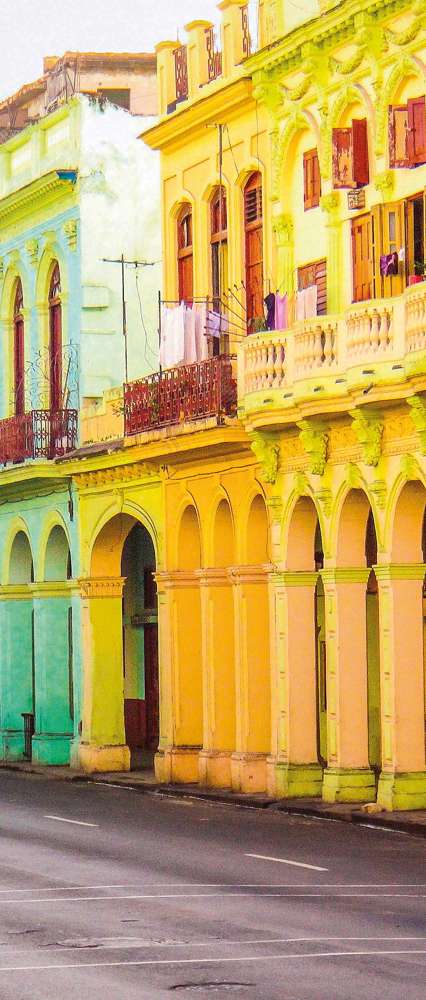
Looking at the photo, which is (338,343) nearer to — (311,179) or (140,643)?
(311,179)

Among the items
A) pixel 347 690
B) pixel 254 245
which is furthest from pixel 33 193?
pixel 347 690

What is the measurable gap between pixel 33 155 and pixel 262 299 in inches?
411

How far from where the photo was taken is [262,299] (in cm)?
3195

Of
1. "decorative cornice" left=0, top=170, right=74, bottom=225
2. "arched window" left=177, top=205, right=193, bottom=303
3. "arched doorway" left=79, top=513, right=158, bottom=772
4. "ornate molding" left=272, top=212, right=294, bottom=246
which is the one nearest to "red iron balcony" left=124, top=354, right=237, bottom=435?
"arched window" left=177, top=205, right=193, bottom=303

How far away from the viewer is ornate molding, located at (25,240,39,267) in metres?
41.1

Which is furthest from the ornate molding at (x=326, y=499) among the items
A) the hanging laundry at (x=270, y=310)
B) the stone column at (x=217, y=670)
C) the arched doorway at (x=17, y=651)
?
the arched doorway at (x=17, y=651)

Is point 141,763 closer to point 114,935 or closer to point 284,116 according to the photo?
point 284,116

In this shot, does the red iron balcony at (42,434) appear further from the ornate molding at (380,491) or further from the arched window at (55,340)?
the ornate molding at (380,491)

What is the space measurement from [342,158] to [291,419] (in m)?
3.06

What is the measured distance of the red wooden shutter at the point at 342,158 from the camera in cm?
2867

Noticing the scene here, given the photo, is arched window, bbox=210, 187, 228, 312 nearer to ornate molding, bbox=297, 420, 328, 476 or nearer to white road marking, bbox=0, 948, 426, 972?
ornate molding, bbox=297, 420, 328, 476

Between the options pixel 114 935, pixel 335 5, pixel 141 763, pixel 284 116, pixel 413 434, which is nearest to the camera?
pixel 114 935

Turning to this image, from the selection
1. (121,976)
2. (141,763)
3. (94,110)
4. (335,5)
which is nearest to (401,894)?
(121,976)

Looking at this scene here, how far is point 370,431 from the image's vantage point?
27625 mm
